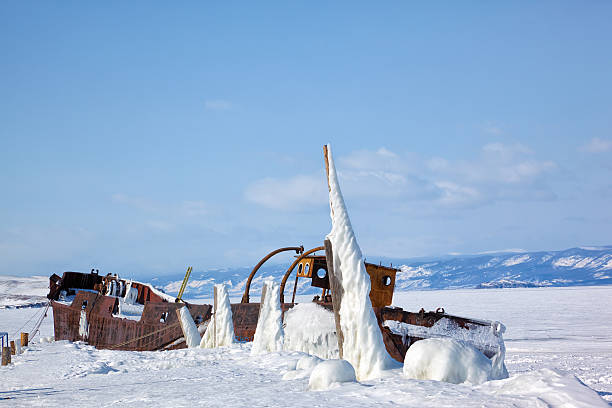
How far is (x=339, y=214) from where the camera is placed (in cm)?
874

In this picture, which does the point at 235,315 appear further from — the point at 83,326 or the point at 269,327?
the point at 83,326

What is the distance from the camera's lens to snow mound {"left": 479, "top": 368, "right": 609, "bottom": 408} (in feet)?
15.9

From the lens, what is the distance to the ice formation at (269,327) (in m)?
13.0

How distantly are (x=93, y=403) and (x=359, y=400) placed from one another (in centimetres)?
481

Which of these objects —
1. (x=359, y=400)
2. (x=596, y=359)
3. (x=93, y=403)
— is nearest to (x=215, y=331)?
(x=93, y=403)

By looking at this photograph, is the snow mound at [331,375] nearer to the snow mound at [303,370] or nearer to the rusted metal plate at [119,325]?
the snow mound at [303,370]

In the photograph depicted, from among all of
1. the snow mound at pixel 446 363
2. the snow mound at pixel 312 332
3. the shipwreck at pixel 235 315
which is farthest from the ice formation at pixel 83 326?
the snow mound at pixel 446 363

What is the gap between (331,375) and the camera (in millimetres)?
6680

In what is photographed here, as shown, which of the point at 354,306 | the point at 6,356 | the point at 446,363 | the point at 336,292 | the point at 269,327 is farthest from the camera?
the point at 6,356

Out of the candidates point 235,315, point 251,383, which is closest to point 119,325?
point 235,315

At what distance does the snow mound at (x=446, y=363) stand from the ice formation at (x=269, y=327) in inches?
261

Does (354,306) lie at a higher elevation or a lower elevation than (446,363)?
higher

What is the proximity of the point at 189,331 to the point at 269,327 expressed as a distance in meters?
5.44

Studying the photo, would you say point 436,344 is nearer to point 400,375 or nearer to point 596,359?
point 400,375
